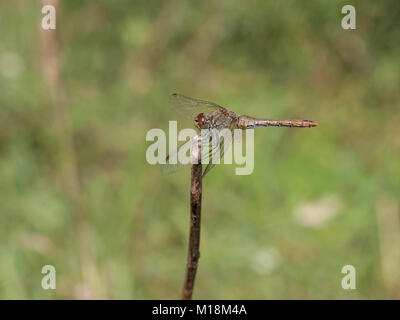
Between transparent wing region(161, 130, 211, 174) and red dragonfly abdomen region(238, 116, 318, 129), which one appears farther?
red dragonfly abdomen region(238, 116, 318, 129)

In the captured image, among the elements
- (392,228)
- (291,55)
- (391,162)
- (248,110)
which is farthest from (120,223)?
(291,55)

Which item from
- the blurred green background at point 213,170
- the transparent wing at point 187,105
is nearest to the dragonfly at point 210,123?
the transparent wing at point 187,105

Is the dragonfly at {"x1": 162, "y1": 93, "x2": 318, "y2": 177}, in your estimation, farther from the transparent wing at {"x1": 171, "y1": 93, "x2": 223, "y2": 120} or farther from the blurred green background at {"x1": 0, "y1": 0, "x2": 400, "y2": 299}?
the blurred green background at {"x1": 0, "y1": 0, "x2": 400, "y2": 299}

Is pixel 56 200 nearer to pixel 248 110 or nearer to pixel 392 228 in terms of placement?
pixel 248 110

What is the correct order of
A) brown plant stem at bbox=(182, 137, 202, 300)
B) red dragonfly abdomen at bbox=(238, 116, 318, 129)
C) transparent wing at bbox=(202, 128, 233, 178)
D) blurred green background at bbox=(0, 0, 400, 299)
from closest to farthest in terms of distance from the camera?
brown plant stem at bbox=(182, 137, 202, 300) < transparent wing at bbox=(202, 128, 233, 178) < red dragonfly abdomen at bbox=(238, 116, 318, 129) < blurred green background at bbox=(0, 0, 400, 299)

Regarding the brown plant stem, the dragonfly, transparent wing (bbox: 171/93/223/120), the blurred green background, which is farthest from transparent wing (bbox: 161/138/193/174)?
the blurred green background

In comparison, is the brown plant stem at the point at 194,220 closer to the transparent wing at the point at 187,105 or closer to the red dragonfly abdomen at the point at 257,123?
the red dragonfly abdomen at the point at 257,123
